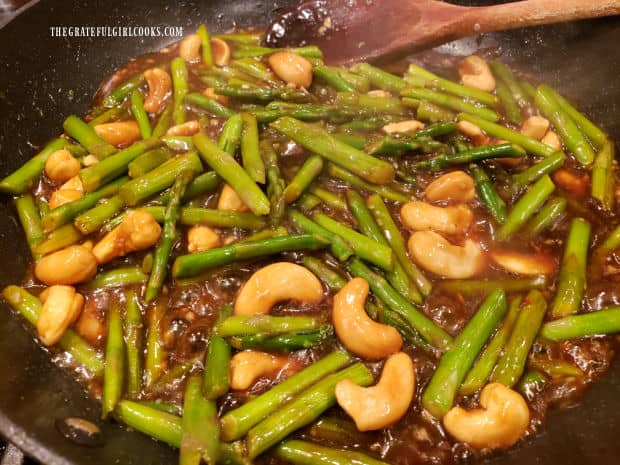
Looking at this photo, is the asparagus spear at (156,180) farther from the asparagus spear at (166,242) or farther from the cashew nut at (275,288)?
the cashew nut at (275,288)

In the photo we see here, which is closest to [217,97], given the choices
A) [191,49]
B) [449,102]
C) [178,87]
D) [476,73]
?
[178,87]

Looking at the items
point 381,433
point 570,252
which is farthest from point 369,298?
point 570,252

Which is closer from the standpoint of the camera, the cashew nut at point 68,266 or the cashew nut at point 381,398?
the cashew nut at point 381,398

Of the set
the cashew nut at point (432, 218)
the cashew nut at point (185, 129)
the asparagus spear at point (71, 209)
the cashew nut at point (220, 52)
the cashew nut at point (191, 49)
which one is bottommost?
the cashew nut at point (432, 218)

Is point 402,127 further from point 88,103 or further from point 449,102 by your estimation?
point 88,103

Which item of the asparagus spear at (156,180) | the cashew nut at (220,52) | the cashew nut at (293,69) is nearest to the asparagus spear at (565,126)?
the cashew nut at (293,69)

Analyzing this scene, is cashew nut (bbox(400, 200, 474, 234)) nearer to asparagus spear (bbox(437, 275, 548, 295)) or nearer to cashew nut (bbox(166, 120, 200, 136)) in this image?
asparagus spear (bbox(437, 275, 548, 295))
